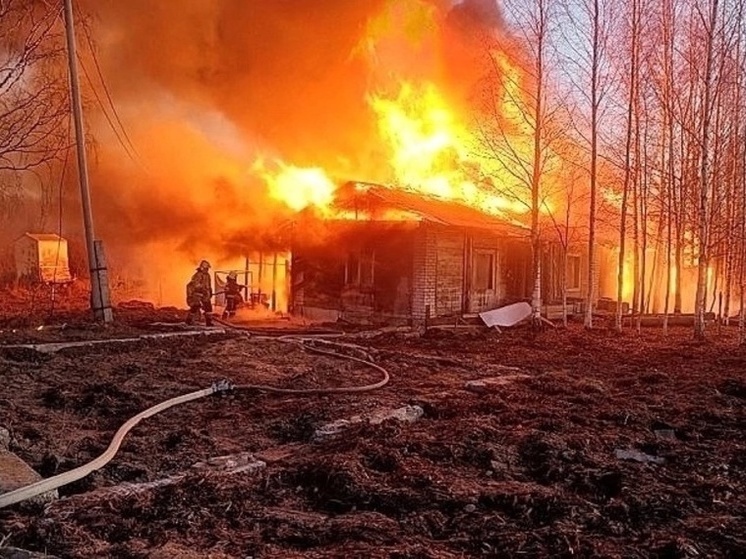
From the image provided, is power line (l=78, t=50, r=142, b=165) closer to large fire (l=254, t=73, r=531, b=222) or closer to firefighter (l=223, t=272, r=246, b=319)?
large fire (l=254, t=73, r=531, b=222)

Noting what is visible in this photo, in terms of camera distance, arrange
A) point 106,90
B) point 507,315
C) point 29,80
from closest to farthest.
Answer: point 507,315, point 29,80, point 106,90

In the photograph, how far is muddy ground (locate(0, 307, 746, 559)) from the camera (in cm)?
399

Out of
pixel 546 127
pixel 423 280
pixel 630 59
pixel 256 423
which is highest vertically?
pixel 630 59

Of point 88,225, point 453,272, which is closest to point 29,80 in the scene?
point 88,225

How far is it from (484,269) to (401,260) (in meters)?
3.68

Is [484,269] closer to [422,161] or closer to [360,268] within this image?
[360,268]

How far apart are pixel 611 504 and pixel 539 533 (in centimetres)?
86

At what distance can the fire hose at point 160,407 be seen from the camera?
454cm

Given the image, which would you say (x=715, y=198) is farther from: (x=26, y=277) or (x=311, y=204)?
(x=26, y=277)

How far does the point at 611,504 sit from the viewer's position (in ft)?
14.9

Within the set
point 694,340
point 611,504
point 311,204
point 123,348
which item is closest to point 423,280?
point 311,204

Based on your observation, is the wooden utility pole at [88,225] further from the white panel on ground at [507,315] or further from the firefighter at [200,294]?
the white panel on ground at [507,315]

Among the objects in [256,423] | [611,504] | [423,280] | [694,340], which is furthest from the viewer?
[423,280]

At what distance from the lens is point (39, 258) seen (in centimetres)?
2498
